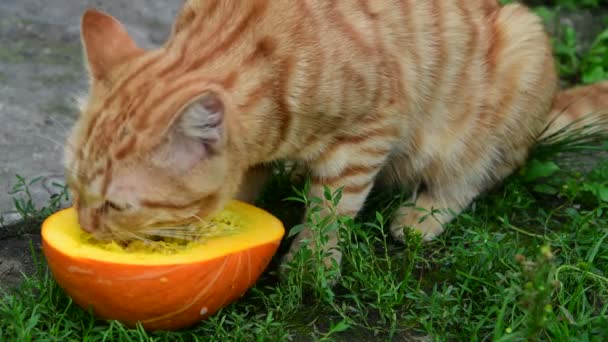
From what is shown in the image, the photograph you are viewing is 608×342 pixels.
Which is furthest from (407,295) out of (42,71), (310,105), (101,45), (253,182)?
(42,71)

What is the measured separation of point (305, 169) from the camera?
3400 millimetres

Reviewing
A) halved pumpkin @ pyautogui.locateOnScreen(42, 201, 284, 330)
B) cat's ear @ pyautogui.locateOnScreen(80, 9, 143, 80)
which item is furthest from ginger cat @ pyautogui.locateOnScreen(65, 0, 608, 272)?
halved pumpkin @ pyautogui.locateOnScreen(42, 201, 284, 330)

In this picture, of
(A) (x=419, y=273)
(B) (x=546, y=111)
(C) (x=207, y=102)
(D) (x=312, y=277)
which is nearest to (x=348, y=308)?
(D) (x=312, y=277)

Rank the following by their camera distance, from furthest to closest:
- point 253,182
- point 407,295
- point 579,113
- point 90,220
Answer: point 579,113 < point 253,182 < point 407,295 < point 90,220

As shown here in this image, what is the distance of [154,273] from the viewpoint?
2.58m

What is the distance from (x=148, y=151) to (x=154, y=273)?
369mm

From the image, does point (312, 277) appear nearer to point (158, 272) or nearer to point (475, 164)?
point (158, 272)

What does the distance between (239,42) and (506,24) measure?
142 centimetres

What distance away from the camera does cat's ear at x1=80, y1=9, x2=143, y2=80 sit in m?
2.88

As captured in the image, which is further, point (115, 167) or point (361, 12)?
point (361, 12)

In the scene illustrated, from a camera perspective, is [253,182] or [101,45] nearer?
[101,45]

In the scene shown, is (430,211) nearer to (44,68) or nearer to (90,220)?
(90,220)

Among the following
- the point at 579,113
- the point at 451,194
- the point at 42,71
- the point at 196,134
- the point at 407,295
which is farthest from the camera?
the point at 42,71

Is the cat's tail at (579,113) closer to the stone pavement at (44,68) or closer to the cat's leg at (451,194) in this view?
the cat's leg at (451,194)
